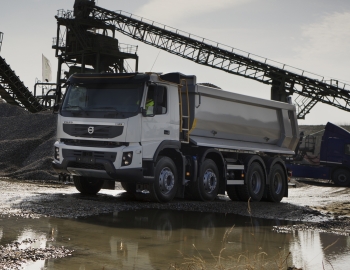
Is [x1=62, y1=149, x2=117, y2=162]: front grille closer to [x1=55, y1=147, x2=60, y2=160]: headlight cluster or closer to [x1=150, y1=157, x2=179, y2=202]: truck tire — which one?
[x1=55, y1=147, x2=60, y2=160]: headlight cluster

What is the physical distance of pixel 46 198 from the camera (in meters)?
11.6

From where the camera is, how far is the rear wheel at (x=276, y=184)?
53.7ft

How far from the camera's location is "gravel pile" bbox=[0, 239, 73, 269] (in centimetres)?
573

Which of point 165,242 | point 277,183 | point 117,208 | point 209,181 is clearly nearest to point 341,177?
point 277,183

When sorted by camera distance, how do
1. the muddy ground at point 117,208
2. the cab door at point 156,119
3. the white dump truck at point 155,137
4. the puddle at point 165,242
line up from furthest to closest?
the cab door at point 156,119 < the white dump truck at point 155,137 < the muddy ground at point 117,208 < the puddle at point 165,242

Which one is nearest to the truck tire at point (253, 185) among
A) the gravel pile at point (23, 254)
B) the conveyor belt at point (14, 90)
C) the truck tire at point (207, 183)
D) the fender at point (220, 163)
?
the fender at point (220, 163)

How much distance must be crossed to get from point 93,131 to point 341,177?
1857cm

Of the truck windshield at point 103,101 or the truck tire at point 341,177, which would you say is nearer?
the truck windshield at point 103,101

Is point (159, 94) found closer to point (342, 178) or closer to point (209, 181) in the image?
point (209, 181)

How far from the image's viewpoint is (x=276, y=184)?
16969mm

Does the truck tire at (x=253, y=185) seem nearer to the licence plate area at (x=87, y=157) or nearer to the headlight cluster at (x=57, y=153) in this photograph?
the licence plate area at (x=87, y=157)

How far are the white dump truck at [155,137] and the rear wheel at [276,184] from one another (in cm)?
98

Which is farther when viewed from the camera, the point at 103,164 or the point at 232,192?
the point at 232,192

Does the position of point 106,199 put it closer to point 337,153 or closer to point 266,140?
point 266,140
